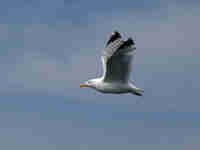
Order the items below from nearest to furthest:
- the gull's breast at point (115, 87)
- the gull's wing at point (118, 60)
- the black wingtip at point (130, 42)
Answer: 1. the black wingtip at point (130, 42)
2. the gull's wing at point (118, 60)
3. the gull's breast at point (115, 87)

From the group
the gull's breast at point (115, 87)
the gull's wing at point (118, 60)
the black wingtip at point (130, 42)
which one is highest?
the black wingtip at point (130, 42)

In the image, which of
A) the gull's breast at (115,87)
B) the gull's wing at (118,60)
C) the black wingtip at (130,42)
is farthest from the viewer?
the gull's breast at (115,87)

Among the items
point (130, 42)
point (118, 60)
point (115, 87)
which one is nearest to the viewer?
point (130, 42)

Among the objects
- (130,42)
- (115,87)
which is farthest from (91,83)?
(130,42)

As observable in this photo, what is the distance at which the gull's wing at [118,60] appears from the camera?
7831 centimetres

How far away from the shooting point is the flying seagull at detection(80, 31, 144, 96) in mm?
78500

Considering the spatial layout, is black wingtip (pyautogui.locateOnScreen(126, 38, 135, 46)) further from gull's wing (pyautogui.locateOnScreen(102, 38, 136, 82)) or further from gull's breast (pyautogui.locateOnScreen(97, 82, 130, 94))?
gull's breast (pyautogui.locateOnScreen(97, 82, 130, 94))

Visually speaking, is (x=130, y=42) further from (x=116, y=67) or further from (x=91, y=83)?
(x=91, y=83)

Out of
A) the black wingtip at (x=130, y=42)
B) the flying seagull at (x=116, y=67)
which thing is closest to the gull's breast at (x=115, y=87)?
the flying seagull at (x=116, y=67)

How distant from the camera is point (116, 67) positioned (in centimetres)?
8000

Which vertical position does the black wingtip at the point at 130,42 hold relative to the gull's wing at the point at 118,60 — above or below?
above

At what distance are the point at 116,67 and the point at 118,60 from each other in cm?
111

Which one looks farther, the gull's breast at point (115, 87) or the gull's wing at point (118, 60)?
the gull's breast at point (115, 87)

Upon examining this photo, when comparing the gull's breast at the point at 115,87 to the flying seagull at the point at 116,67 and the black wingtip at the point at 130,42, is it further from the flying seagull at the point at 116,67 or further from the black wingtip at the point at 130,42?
the black wingtip at the point at 130,42
